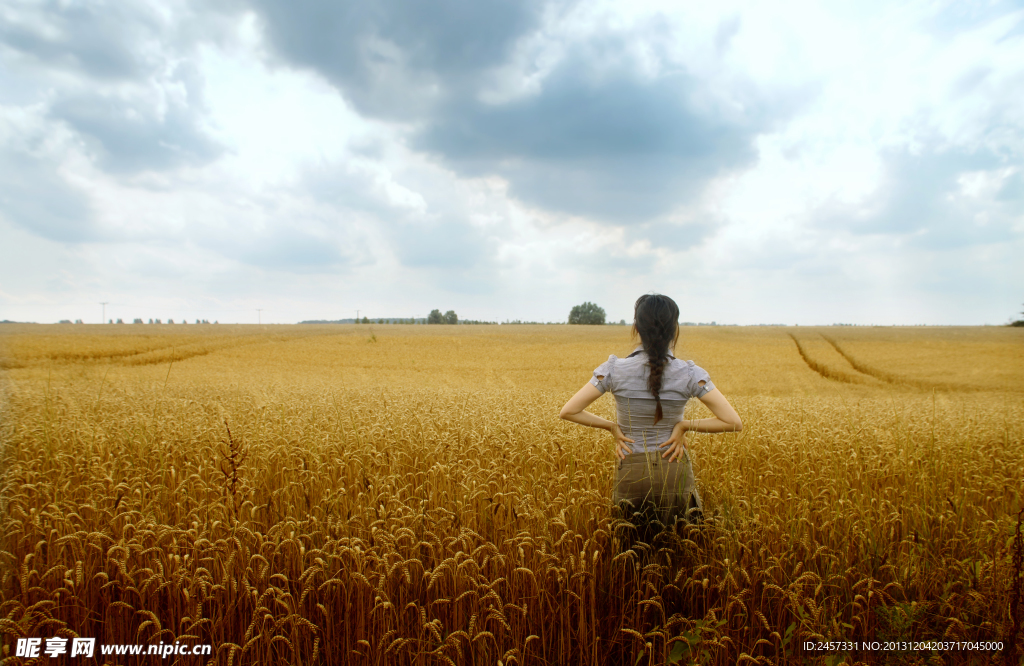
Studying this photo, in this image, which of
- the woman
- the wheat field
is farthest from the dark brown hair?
the wheat field

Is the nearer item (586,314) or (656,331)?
(656,331)

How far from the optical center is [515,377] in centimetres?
2141

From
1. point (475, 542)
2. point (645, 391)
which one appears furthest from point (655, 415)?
point (475, 542)

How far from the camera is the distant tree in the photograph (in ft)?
272

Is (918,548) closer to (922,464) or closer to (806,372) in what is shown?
(922,464)

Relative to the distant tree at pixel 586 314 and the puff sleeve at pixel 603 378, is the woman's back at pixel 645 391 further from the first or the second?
the distant tree at pixel 586 314

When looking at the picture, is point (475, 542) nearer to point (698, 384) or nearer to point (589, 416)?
point (589, 416)

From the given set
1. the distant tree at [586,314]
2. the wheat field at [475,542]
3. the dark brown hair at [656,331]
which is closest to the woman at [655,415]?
the dark brown hair at [656,331]

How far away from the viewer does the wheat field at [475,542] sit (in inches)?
93.7

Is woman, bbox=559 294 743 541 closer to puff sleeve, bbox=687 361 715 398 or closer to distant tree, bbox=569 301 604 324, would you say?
puff sleeve, bbox=687 361 715 398

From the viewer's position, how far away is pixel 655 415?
2863mm

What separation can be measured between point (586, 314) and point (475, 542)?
83.9 metres

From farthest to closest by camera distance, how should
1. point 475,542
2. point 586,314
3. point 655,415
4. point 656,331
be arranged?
point 586,314
point 475,542
point 655,415
point 656,331

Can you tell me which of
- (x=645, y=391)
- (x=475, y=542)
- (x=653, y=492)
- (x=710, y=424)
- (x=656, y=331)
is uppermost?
(x=656, y=331)
